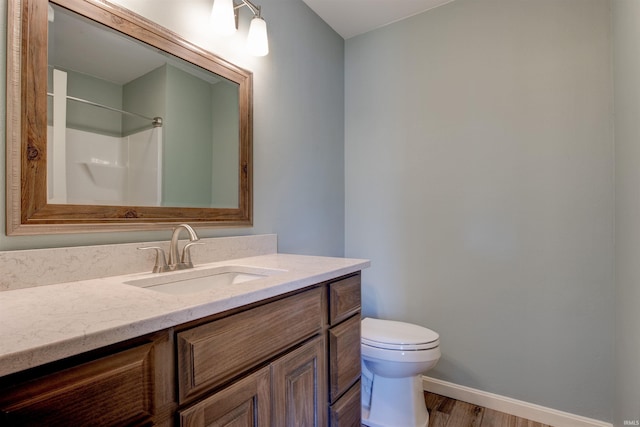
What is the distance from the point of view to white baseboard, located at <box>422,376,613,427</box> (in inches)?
61.7

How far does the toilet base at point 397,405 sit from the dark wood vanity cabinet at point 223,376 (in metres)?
0.47

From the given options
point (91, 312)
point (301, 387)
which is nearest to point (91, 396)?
point (91, 312)

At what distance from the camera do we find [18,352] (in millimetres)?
428

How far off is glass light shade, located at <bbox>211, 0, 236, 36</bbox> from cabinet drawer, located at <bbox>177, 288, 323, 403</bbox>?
1.16 metres

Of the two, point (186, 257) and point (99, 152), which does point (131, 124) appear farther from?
point (186, 257)

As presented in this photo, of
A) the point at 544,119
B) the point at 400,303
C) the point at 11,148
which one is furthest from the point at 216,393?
the point at 544,119

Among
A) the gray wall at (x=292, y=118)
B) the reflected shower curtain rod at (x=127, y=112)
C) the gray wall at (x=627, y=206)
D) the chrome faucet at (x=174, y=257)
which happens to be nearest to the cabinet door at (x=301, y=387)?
the chrome faucet at (x=174, y=257)

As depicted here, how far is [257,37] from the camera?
1.43m

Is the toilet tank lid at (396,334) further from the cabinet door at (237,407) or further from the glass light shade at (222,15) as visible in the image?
the glass light shade at (222,15)

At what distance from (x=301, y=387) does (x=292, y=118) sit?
141 centimetres

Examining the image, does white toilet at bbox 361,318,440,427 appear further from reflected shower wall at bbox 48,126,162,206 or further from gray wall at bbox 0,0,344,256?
reflected shower wall at bbox 48,126,162,206

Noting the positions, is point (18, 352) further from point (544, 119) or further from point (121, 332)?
point (544, 119)

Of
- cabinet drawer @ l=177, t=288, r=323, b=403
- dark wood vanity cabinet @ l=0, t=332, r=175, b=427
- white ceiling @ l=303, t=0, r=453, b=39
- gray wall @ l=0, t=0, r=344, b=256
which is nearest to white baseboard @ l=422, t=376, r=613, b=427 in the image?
gray wall @ l=0, t=0, r=344, b=256

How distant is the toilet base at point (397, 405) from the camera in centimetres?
157
